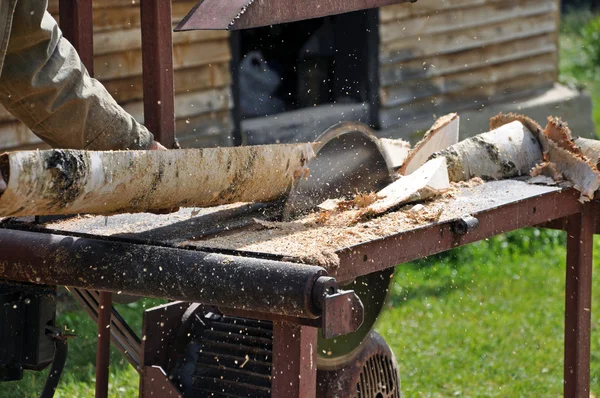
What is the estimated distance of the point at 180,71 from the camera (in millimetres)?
6902

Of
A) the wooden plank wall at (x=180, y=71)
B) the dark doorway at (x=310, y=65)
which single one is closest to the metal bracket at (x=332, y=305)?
the wooden plank wall at (x=180, y=71)

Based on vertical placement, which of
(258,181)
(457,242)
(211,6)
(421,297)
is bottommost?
(421,297)

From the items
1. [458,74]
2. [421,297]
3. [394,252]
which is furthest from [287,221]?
[458,74]

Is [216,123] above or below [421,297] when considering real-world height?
above

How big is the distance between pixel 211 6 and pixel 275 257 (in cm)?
84

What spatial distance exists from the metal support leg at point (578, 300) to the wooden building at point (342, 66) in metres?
3.40

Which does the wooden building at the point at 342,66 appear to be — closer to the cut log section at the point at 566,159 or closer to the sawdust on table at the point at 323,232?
the cut log section at the point at 566,159

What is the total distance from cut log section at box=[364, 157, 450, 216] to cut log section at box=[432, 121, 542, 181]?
0.23 meters

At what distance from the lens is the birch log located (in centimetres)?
255

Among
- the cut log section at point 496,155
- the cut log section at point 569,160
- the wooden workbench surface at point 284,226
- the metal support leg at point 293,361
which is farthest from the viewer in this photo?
the cut log section at point 496,155

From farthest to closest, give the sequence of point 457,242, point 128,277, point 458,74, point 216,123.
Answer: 1. point 458,74
2. point 216,123
3. point 457,242
4. point 128,277

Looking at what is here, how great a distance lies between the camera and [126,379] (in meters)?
5.04

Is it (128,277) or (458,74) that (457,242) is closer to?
(128,277)

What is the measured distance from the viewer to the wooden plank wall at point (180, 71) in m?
6.37
